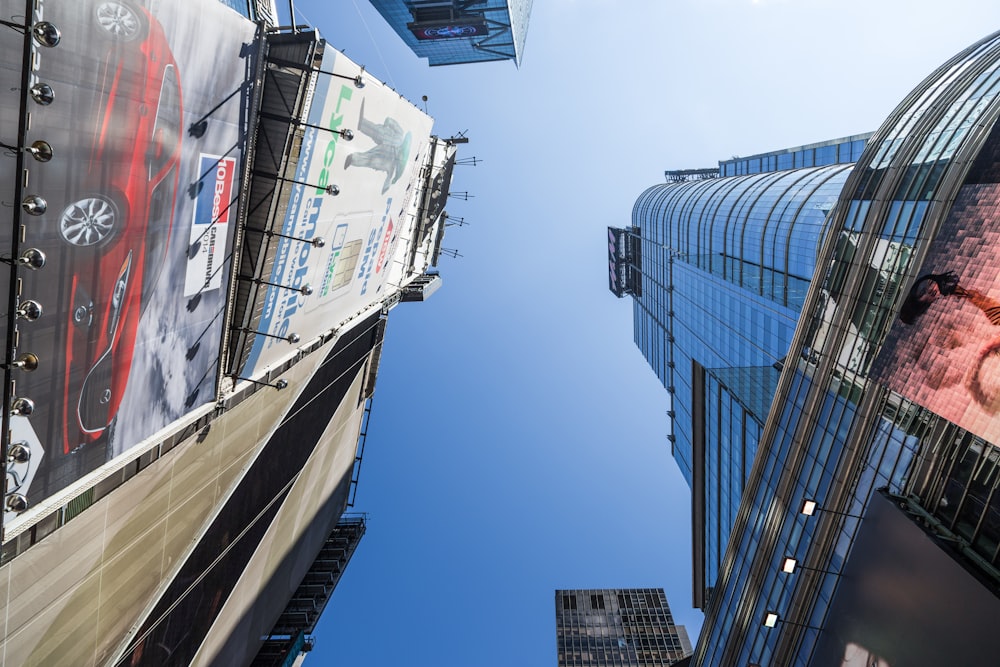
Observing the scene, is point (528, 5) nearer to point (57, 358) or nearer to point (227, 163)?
point (227, 163)

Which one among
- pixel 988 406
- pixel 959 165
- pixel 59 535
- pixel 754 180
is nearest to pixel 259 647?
pixel 59 535

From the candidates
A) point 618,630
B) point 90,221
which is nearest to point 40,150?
point 90,221

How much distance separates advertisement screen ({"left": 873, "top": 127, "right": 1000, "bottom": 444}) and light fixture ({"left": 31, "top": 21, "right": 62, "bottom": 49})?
22480 mm

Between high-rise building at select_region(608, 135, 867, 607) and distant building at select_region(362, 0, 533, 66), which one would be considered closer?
high-rise building at select_region(608, 135, 867, 607)

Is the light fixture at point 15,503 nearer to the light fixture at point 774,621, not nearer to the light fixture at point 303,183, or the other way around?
the light fixture at point 303,183

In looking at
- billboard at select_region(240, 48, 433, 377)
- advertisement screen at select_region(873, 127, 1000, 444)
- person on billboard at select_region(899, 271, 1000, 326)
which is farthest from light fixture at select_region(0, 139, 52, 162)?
person on billboard at select_region(899, 271, 1000, 326)

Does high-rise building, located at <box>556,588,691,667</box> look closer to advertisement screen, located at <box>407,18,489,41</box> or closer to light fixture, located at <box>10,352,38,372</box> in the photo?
light fixture, located at <box>10,352,38,372</box>

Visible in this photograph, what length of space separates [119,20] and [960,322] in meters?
23.5

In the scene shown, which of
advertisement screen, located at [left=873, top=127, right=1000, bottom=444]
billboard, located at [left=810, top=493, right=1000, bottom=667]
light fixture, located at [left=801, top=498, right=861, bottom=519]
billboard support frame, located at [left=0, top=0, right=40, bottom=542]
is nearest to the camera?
billboard support frame, located at [left=0, top=0, right=40, bottom=542]

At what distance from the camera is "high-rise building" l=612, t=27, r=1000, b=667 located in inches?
582

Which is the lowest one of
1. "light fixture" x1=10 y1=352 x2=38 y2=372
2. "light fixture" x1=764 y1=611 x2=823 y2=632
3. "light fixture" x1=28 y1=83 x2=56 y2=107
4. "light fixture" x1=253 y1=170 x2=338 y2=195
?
"light fixture" x1=764 y1=611 x2=823 y2=632

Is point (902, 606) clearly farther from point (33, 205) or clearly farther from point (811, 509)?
point (33, 205)

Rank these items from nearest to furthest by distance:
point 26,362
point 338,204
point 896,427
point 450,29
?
point 26,362
point 896,427
point 338,204
point 450,29

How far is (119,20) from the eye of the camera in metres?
10.1
